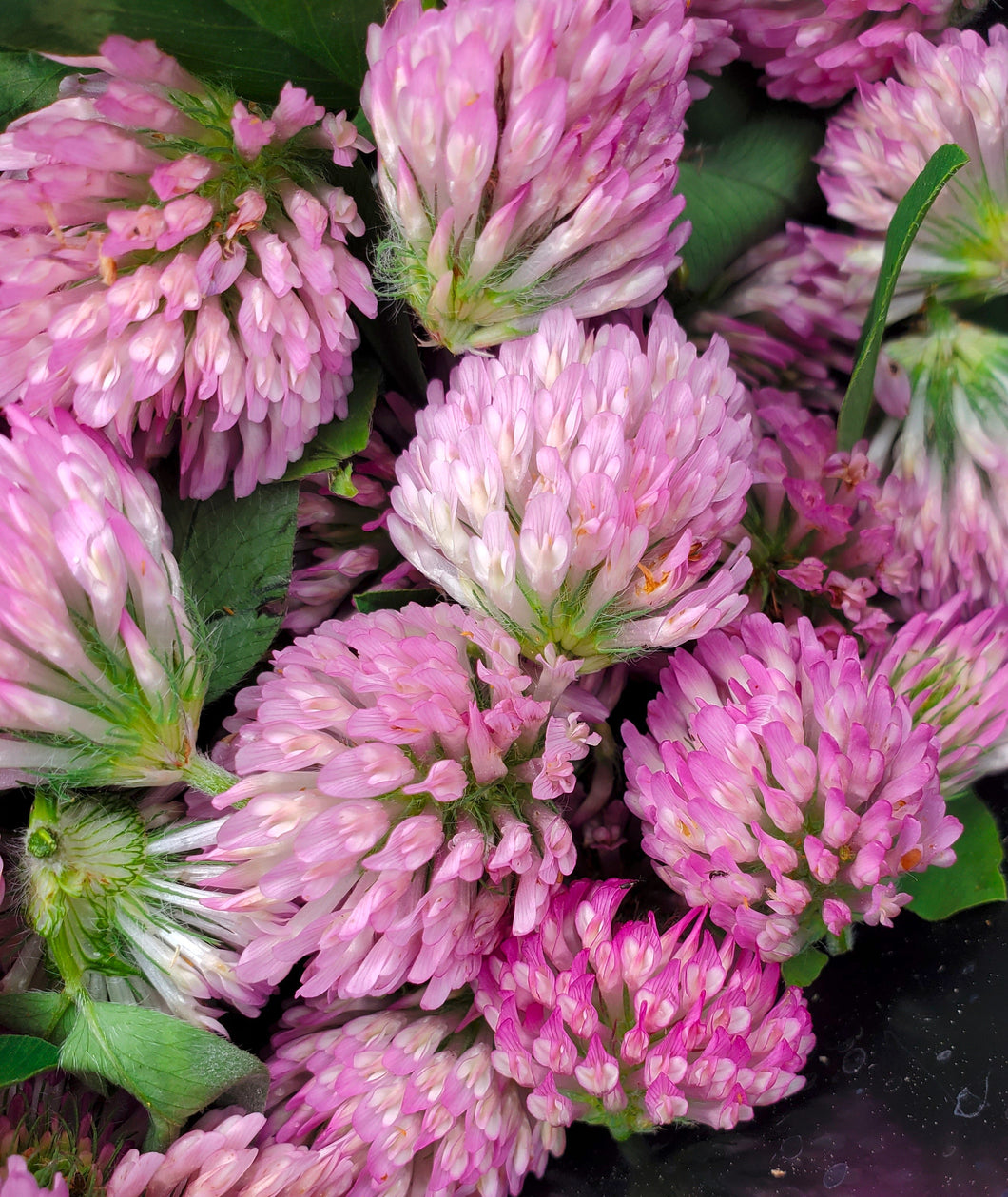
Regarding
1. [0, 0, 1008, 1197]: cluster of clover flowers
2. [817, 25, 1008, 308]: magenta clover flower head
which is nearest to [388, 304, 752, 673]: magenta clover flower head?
[0, 0, 1008, 1197]: cluster of clover flowers

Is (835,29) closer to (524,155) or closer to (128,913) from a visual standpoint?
(524,155)

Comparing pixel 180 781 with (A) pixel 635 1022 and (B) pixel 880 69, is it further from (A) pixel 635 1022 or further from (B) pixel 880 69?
(B) pixel 880 69

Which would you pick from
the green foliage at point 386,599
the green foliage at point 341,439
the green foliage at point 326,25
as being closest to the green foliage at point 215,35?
the green foliage at point 326,25

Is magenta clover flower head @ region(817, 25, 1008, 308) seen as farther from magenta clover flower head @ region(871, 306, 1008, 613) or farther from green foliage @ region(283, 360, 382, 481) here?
green foliage @ region(283, 360, 382, 481)

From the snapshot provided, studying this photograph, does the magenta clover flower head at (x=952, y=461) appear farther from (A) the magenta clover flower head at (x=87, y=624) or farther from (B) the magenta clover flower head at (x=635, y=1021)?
(A) the magenta clover flower head at (x=87, y=624)

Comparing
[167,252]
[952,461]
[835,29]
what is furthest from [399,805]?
[835,29]
